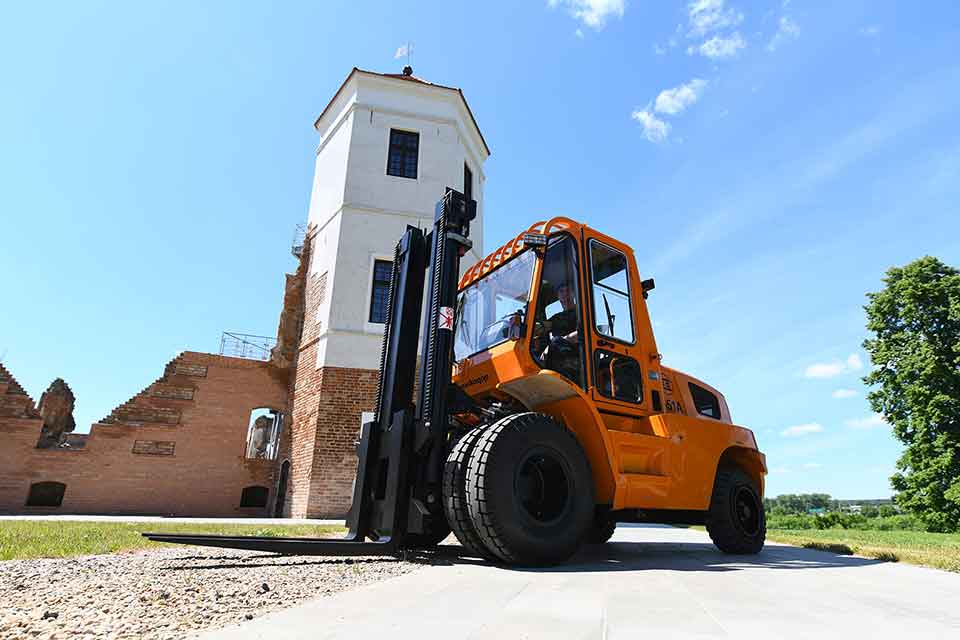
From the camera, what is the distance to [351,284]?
1491 cm

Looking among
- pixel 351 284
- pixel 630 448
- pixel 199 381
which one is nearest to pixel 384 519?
pixel 630 448

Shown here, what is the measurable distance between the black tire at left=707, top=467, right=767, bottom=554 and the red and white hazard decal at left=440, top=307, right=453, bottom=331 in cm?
360

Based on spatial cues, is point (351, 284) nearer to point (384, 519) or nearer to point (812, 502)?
point (384, 519)

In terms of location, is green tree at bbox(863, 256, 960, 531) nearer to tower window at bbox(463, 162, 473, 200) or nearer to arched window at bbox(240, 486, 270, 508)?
tower window at bbox(463, 162, 473, 200)

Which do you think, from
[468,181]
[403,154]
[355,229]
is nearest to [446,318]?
[355,229]

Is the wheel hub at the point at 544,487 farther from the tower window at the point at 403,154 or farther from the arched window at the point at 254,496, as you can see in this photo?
the tower window at the point at 403,154

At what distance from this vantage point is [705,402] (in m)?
6.43

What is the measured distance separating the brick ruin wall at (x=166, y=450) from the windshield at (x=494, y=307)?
11641 mm

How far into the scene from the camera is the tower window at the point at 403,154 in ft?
54.5

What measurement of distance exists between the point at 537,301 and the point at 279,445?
13104 millimetres

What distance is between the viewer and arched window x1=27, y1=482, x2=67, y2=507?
13.6 metres

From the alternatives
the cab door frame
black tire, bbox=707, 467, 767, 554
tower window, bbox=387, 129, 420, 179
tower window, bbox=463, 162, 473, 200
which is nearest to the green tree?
black tire, bbox=707, 467, 767, 554

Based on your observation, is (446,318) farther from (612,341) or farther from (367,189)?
(367,189)

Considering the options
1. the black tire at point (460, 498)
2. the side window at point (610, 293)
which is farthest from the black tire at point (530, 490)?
the side window at point (610, 293)
